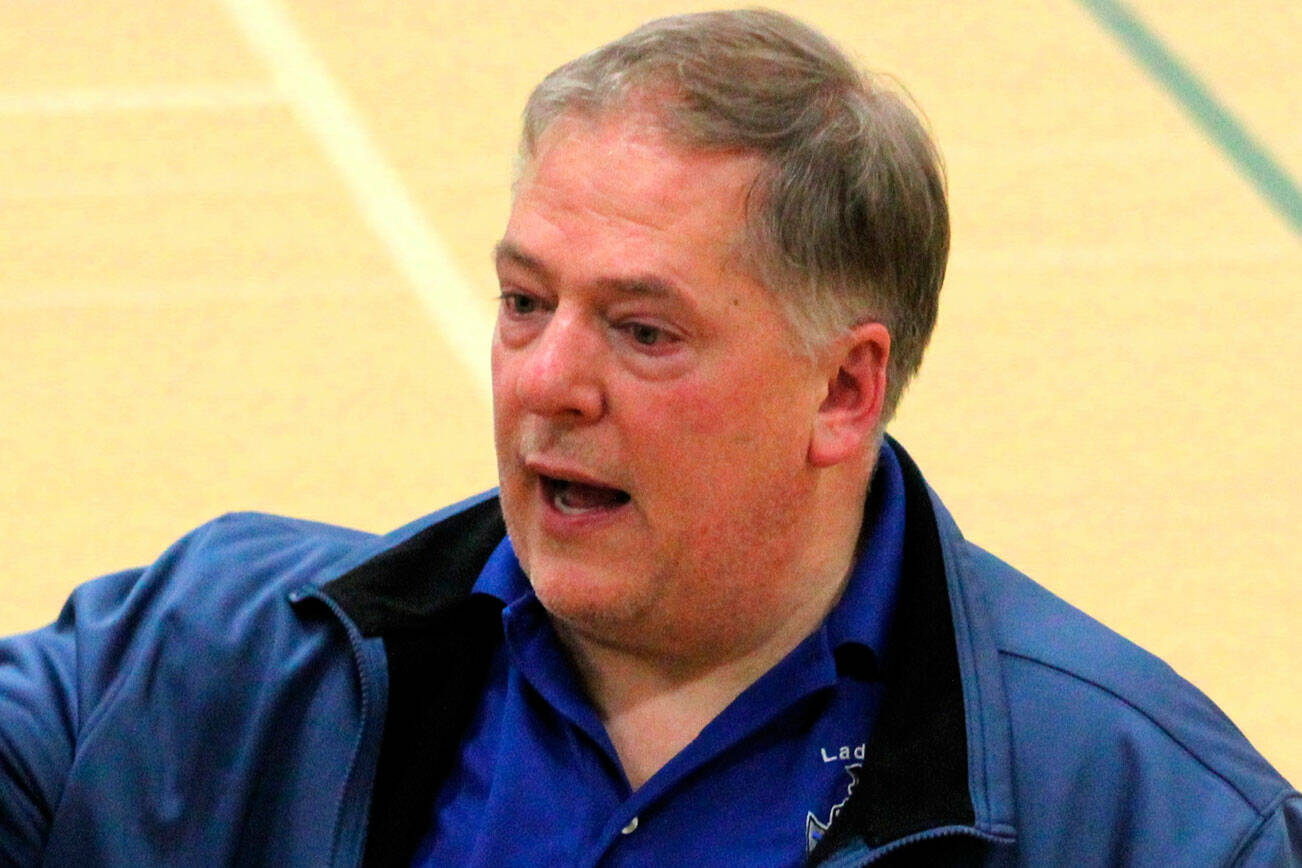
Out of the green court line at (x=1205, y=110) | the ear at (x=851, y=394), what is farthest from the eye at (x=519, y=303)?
the green court line at (x=1205, y=110)

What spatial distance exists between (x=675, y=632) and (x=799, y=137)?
1.92 feet

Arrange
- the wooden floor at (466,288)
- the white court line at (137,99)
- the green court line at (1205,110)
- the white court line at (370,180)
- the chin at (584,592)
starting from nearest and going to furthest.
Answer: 1. the chin at (584,592)
2. the wooden floor at (466,288)
3. the white court line at (370,180)
4. the green court line at (1205,110)
5. the white court line at (137,99)

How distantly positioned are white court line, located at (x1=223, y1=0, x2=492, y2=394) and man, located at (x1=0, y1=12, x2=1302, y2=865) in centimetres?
366

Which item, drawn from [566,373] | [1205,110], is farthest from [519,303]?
[1205,110]

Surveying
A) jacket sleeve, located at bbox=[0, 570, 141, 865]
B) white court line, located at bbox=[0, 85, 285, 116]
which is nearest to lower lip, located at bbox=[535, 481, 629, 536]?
jacket sleeve, located at bbox=[0, 570, 141, 865]

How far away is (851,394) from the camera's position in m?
2.65

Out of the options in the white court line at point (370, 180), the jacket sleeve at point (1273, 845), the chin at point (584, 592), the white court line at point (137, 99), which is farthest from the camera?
the white court line at point (137, 99)

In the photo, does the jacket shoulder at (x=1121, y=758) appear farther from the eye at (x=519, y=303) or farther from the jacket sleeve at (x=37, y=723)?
the jacket sleeve at (x=37, y=723)

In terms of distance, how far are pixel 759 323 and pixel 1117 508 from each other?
11.1ft

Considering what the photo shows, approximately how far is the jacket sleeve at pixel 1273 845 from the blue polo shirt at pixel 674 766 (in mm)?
440

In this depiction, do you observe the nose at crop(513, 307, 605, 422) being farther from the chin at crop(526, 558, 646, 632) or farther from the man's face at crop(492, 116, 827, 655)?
the chin at crop(526, 558, 646, 632)

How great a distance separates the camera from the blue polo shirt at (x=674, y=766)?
99.7 inches

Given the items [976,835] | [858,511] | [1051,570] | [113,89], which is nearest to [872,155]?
[858,511]

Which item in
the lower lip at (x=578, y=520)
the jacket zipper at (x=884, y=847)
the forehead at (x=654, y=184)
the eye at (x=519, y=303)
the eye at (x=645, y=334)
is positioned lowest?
the jacket zipper at (x=884, y=847)
